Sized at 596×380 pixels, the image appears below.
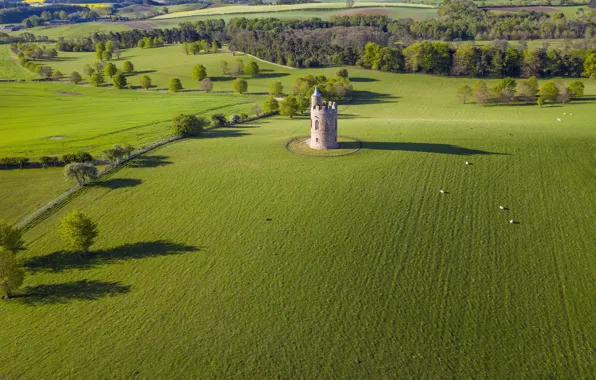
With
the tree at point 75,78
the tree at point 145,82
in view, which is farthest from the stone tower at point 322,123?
the tree at point 75,78

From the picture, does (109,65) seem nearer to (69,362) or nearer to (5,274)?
(5,274)

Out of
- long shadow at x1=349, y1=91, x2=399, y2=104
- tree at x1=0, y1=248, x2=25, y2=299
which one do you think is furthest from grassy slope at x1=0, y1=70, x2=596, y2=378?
long shadow at x1=349, y1=91, x2=399, y2=104

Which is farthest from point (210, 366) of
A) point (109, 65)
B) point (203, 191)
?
point (109, 65)

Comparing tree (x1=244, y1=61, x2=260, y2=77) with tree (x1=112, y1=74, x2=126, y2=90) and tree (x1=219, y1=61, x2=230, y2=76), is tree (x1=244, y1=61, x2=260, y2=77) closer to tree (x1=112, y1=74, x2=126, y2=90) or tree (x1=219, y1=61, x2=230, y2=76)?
tree (x1=219, y1=61, x2=230, y2=76)

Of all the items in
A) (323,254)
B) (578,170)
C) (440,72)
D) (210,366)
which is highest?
(440,72)

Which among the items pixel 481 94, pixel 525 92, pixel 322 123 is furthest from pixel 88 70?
pixel 525 92

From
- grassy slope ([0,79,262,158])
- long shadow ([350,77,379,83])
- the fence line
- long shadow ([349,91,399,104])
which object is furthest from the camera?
long shadow ([350,77,379,83])
